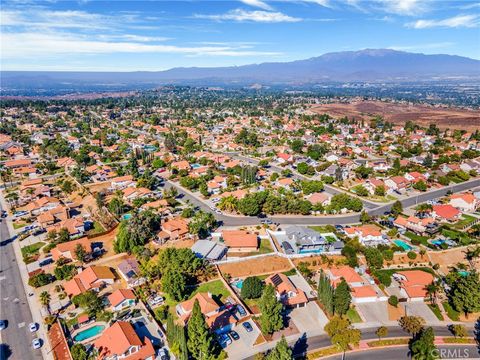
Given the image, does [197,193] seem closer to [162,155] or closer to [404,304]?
[162,155]

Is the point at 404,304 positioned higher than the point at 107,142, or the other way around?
the point at 107,142

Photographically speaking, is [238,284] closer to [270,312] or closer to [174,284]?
[174,284]

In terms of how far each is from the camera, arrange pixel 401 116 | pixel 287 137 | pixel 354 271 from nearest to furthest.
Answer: pixel 354 271
pixel 287 137
pixel 401 116

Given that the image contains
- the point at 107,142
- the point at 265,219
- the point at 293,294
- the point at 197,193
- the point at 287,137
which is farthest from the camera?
the point at 287,137

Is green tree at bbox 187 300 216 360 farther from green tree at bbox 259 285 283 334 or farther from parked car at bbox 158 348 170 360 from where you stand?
green tree at bbox 259 285 283 334

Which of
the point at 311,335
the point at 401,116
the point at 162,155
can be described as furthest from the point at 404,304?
the point at 401,116

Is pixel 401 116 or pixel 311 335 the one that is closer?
pixel 311 335

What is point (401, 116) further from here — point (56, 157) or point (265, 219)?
point (56, 157)

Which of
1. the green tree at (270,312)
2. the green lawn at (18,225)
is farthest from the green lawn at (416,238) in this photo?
the green lawn at (18,225)
